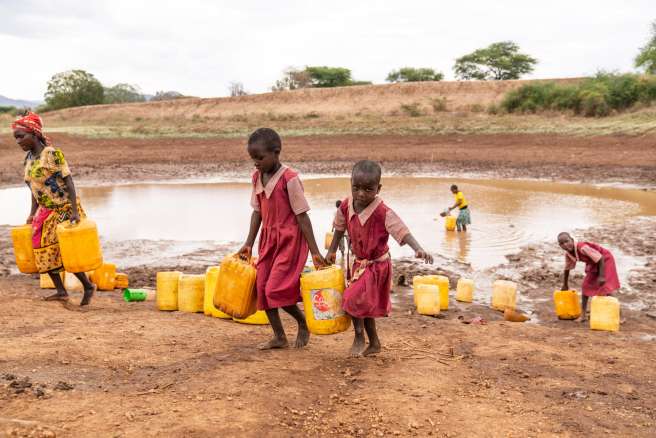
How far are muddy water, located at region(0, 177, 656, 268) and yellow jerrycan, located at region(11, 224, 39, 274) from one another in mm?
4168

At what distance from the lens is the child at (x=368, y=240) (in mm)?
4234

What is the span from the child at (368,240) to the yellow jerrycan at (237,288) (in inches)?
22.9

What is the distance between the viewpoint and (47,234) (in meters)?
5.93

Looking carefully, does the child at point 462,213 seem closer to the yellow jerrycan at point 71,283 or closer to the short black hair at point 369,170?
the yellow jerrycan at point 71,283

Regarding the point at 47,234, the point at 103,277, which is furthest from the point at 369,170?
the point at 103,277

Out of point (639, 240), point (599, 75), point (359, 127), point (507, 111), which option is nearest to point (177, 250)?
point (639, 240)

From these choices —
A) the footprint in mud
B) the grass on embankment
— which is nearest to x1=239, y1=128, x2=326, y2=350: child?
the footprint in mud

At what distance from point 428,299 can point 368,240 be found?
86.0 inches

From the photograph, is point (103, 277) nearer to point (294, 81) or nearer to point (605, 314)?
point (605, 314)

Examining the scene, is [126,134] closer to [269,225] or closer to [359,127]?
[359,127]

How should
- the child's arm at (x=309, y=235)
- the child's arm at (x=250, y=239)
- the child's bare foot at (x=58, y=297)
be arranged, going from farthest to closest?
the child's bare foot at (x=58, y=297)
the child's arm at (x=250, y=239)
the child's arm at (x=309, y=235)

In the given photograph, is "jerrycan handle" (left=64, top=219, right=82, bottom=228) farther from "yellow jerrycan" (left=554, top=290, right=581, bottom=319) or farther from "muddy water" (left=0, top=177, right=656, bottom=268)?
"yellow jerrycan" (left=554, top=290, right=581, bottom=319)

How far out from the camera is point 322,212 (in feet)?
42.5

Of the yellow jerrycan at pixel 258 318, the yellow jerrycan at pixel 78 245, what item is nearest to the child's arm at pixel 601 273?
the yellow jerrycan at pixel 258 318
